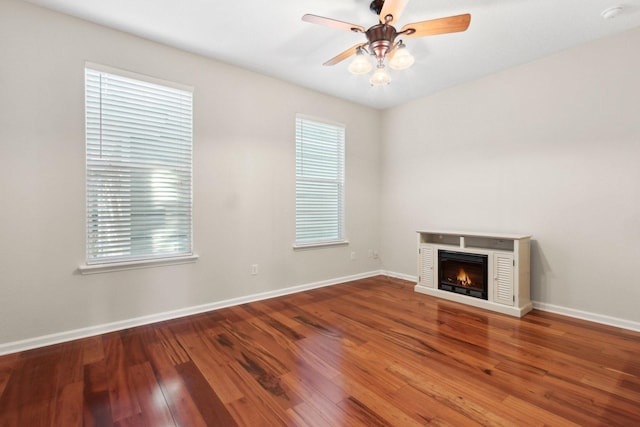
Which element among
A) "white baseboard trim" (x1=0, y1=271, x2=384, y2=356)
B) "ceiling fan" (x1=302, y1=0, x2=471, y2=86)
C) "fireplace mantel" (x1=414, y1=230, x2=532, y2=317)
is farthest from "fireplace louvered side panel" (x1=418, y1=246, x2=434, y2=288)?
"ceiling fan" (x1=302, y1=0, x2=471, y2=86)

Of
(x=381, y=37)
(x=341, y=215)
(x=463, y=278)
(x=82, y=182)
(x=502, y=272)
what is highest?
(x=381, y=37)

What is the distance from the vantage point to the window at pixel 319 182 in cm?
415

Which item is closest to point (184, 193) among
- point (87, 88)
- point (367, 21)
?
point (87, 88)

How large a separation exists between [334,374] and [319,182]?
2.80 m

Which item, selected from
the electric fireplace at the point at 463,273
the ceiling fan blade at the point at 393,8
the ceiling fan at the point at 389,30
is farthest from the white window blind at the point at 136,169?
the electric fireplace at the point at 463,273

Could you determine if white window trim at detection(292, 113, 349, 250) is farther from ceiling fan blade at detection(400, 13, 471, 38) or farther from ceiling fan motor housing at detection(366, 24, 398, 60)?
ceiling fan blade at detection(400, 13, 471, 38)

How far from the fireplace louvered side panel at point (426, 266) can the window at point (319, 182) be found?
124 cm

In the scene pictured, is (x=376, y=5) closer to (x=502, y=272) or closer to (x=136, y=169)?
(x=136, y=169)

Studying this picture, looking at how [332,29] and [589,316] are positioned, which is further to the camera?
[589,316]

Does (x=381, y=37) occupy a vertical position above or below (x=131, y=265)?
above

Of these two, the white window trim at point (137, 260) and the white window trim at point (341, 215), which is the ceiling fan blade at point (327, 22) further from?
the white window trim at point (341, 215)

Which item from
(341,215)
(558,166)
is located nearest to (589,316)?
(558,166)

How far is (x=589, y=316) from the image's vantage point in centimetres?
304

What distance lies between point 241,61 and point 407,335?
343cm
